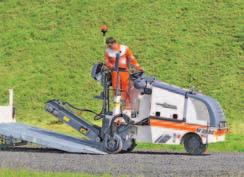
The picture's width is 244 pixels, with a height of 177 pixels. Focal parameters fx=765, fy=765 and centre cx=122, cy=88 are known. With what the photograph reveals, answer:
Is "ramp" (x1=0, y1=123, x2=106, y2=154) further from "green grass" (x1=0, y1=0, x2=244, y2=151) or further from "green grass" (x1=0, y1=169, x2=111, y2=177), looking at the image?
"green grass" (x1=0, y1=0, x2=244, y2=151)

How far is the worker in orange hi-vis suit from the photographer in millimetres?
16984

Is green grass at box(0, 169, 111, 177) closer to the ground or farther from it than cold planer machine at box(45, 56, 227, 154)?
closer to the ground

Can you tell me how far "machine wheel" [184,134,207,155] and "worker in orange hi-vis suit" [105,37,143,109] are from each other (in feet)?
5.09

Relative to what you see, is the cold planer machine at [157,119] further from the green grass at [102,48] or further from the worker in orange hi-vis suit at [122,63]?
the green grass at [102,48]

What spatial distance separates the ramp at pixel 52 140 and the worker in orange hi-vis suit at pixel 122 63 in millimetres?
1245

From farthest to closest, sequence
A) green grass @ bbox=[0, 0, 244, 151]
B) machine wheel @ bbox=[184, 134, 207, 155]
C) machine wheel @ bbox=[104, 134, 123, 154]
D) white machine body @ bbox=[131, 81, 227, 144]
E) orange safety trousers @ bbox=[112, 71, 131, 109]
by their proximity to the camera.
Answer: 1. green grass @ bbox=[0, 0, 244, 151]
2. orange safety trousers @ bbox=[112, 71, 131, 109]
3. machine wheel @ bbox=[104, 134, 123, 154]
4. machine wheel @ bbox=[184, 134, 207, 155]
5. white machine body @ bbox=[131, 81, 227, 144]

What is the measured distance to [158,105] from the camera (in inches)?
660

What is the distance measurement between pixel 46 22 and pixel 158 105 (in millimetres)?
25491

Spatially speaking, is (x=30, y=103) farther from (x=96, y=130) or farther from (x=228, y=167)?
(x=228, y=167)

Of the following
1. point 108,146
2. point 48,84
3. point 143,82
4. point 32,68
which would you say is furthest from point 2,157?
point 32,68

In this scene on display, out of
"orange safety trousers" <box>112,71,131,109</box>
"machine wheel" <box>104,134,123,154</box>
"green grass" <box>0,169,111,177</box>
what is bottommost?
"green grass" <box>0,169,111,177</box>

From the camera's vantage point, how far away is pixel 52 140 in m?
17.1

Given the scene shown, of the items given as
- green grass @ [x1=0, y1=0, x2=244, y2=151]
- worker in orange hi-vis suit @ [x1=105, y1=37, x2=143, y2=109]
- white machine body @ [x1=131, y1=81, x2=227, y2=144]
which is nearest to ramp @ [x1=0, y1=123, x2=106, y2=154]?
white machine body @ [x1=131, y1=81, x2=227, y2=144]

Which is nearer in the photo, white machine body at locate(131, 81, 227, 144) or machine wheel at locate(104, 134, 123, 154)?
white machine body at locate(131, 81, 227, 144)
